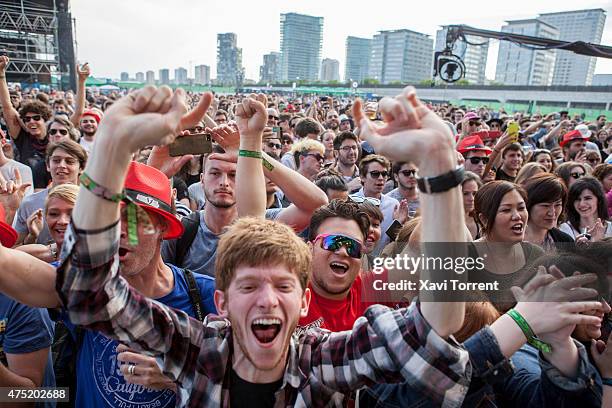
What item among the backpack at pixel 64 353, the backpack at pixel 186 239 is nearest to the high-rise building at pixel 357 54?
the backpack at pixel 186 239

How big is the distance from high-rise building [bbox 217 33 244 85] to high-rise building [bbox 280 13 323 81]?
43307mm

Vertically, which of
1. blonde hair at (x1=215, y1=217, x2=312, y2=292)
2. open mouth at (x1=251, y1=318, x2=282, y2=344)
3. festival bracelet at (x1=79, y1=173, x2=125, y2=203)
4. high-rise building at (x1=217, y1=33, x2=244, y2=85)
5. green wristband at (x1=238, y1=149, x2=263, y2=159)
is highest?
high-rise building at (x1=217, y1=33, x2=244, y2=85)

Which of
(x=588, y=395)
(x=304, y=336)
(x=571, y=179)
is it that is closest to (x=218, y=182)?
(x=304, y=336)

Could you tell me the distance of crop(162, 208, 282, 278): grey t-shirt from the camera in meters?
2.56

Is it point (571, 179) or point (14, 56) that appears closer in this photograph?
point (571, 179)

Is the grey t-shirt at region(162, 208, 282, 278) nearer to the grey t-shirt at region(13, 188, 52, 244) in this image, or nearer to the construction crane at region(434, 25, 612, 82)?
the grey t-shirt at region(13, 188, 52, 244)

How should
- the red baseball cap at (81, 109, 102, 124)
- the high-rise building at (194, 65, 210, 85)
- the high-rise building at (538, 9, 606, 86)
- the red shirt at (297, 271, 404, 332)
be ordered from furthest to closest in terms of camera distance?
the high-rise building at (538, 9, 606, 86) → the high-rise building at (194, 65, 210, 85) → the red baseball cap at (81, 109, 102, 124) → the red shirt at (297, 271, 404, 332)

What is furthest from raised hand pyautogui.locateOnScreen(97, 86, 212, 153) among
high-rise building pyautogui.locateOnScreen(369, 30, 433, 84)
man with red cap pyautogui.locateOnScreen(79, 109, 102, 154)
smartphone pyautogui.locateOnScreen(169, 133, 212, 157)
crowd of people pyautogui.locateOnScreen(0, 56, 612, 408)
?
high-rise building pyautogui.locateOnScreen(369, 30, 433, 84)

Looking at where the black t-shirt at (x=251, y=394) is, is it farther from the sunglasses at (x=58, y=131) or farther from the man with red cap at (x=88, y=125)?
the man with red cap at (x=88, y=125)

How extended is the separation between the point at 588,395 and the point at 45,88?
3018 centimetres

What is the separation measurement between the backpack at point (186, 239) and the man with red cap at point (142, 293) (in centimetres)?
53

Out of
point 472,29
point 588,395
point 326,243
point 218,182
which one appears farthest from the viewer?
point 472,29

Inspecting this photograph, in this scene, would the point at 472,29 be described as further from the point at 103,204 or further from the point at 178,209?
the point at 103,204

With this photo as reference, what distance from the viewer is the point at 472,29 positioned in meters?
11.6
